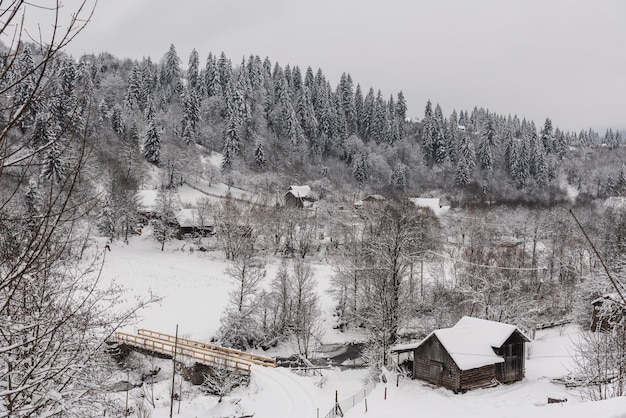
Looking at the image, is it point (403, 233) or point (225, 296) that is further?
point (225, 296)

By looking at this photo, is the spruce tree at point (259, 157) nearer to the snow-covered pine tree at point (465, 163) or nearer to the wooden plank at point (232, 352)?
the snow-covered pine tree at point (465, 163)

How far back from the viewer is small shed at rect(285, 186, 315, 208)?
3110 inches

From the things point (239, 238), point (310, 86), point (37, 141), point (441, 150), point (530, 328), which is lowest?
point (530, 328)

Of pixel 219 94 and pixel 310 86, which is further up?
pixel 310 86

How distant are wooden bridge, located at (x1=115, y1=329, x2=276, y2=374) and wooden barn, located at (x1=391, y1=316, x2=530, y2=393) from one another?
9.49m

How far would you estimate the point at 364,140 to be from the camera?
126688 millimetres

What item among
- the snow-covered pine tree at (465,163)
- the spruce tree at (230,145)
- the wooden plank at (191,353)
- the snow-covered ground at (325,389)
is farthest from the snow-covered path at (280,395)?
the snow-covered pine tree at (465,163)

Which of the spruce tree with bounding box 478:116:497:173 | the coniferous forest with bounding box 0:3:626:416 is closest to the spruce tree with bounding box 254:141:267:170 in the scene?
the coniferous forest with bounding box 0:3:626:416

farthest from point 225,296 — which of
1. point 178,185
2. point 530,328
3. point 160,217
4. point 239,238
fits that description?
point 178,185

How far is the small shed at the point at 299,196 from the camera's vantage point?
79.0 m

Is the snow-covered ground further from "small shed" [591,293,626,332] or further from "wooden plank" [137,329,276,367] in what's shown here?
"small shed" [591,293,626,332]

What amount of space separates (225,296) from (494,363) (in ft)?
87.1

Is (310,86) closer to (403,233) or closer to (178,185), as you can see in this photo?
(178,185)

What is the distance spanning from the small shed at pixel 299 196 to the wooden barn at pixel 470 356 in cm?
5126
